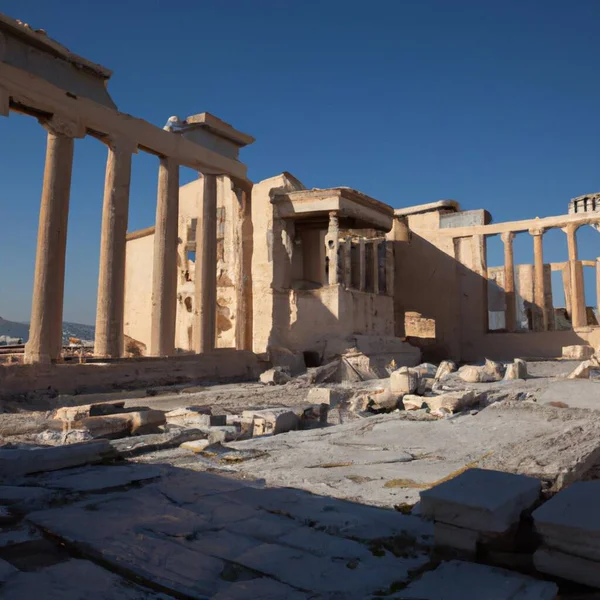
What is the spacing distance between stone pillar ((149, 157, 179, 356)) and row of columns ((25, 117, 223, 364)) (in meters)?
0.02

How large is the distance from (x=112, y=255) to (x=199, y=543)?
29.8ft

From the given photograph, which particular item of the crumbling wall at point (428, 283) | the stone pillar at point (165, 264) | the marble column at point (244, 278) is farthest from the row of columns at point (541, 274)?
the stone pillar at point (165, 264)

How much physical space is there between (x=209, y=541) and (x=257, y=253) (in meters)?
12.0

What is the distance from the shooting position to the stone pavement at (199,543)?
2.03 metres

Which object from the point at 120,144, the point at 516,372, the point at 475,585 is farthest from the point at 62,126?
the point at 475,585

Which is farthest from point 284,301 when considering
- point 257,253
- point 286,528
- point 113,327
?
point 286,528

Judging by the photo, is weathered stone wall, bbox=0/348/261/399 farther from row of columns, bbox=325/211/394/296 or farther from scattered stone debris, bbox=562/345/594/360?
scattered stone debris, bbox=562/345/594/360

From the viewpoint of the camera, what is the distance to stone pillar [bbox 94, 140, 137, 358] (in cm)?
1052

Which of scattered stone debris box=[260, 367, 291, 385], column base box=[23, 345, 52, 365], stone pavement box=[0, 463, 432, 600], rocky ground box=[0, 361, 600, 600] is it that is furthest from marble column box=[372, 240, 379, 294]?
stone pavement box=[0, 463, 432, 600]

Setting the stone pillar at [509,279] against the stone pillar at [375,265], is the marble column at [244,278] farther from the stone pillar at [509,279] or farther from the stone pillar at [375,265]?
the stone pillar at [509,279]

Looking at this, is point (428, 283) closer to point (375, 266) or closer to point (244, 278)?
point (375, 266)

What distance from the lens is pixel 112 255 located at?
35.3 feet

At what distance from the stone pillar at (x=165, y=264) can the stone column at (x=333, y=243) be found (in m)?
3.98

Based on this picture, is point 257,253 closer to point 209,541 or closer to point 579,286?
point 579,286
